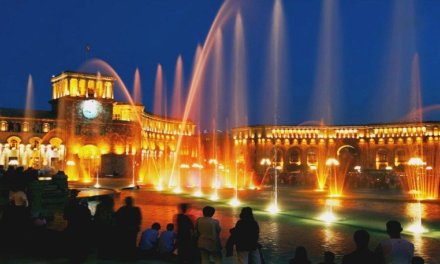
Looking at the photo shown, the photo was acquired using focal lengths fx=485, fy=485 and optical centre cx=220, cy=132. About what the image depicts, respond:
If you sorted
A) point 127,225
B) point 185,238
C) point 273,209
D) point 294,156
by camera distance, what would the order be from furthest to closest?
point 294,156 < point 273,209 < point 127,225 < point 185,238

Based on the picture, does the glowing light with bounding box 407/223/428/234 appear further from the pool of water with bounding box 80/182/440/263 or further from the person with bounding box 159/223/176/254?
the person with bounding box 159/223/176/254

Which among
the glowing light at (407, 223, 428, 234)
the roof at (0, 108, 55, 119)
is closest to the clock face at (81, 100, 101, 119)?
the roof at (0, 108, 55, 119)

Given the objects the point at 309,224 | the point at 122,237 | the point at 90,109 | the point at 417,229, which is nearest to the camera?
the point at 122,237

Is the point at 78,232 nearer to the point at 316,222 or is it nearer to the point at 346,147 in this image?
the point at 316,222

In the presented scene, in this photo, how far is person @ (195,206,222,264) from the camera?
9445mm

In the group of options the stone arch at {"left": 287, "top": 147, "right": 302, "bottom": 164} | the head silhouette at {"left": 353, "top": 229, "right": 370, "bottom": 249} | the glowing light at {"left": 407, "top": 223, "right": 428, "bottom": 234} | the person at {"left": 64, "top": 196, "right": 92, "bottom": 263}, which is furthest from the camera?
the stone arch at {"left": 287, "top": 147, "right": 302, "bottom": 164}

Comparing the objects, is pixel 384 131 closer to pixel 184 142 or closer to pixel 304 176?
pixel 184 142

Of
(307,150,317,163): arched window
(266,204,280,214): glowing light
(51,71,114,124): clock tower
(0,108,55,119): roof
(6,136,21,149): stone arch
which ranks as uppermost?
(51,71,114,124): clock tower

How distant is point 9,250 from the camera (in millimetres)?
11742

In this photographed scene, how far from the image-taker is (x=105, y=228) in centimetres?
1126

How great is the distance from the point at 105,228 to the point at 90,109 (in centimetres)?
6870

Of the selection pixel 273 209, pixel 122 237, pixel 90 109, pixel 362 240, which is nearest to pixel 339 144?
pixel 90 109

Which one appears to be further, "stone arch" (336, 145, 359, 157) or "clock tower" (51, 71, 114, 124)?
"stone arch" (336, 145, 359, 157)

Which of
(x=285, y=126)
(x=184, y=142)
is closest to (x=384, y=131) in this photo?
(x=285, y=126)
